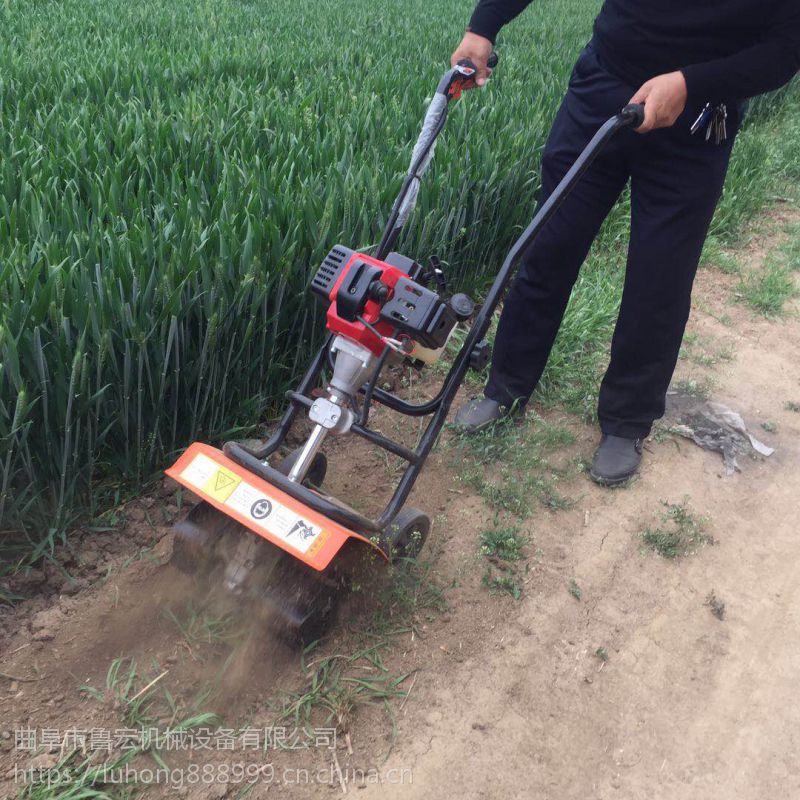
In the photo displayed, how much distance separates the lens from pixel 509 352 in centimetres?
288

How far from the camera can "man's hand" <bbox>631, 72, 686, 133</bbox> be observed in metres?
2.03

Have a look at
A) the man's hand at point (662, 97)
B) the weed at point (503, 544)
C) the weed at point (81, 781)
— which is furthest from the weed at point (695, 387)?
the weed at point (81, 781)

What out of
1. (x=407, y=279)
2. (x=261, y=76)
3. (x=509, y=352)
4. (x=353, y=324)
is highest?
(x=407, y=279)

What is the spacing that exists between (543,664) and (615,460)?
958 millimetres

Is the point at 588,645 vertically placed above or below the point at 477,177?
below

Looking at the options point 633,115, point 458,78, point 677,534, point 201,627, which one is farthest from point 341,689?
point 458,78

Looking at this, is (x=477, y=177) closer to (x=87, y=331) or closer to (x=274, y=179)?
(x=274, y=179)

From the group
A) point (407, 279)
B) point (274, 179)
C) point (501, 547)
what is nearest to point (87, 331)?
point (407, 279)

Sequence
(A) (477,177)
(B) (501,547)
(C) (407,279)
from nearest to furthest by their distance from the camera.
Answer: (C) (407,279) < (B) (501,547) < (A) (477,177)

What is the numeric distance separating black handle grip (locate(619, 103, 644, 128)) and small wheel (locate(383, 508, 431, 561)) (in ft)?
3.67

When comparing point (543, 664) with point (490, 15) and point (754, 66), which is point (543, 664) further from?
point (490, 15)

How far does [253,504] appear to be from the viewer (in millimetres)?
1714

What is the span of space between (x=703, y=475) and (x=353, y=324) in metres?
1.67

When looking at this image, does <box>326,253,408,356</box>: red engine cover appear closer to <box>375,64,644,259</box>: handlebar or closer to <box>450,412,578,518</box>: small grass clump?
<box>375,64,644,259</box>: handlebar
